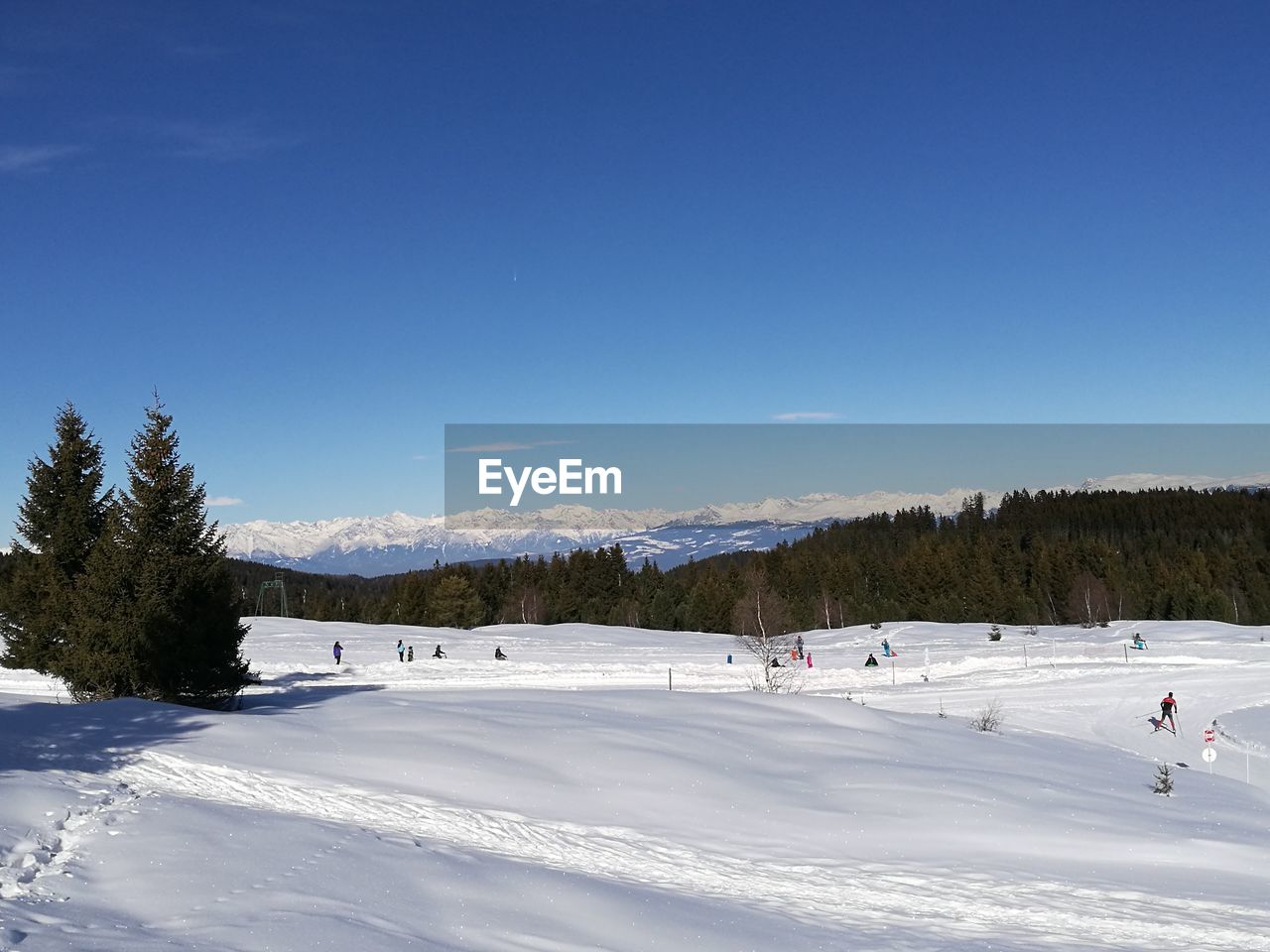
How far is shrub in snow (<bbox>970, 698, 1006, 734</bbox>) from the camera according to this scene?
83.7ft

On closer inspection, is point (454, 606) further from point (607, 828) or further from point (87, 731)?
point (607, 828)

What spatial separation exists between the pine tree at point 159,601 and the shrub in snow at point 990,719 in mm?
19105

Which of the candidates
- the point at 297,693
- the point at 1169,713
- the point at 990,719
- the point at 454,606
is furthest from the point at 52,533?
the point at 454,606

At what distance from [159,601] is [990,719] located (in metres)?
21.6

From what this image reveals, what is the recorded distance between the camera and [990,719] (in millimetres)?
26562

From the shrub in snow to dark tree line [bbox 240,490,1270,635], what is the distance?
3491 centimetres

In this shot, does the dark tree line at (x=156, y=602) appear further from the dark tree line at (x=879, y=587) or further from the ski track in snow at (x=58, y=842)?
the dark tree line at (x=879, y=587)

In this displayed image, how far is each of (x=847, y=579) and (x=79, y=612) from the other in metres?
78.3

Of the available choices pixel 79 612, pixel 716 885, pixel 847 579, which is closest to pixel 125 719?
pixel 79 612

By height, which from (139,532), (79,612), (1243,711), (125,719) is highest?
(139,532)

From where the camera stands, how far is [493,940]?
332 inches

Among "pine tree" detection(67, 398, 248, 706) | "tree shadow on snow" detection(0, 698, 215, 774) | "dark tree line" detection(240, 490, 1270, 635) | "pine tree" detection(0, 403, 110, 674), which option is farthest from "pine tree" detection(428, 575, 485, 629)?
"tree shadow on snow" detection(0, 698, 215, 774)

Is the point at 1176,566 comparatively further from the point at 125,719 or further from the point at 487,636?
the point at 125,719

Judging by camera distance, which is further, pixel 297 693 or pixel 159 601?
pixel 297 693
